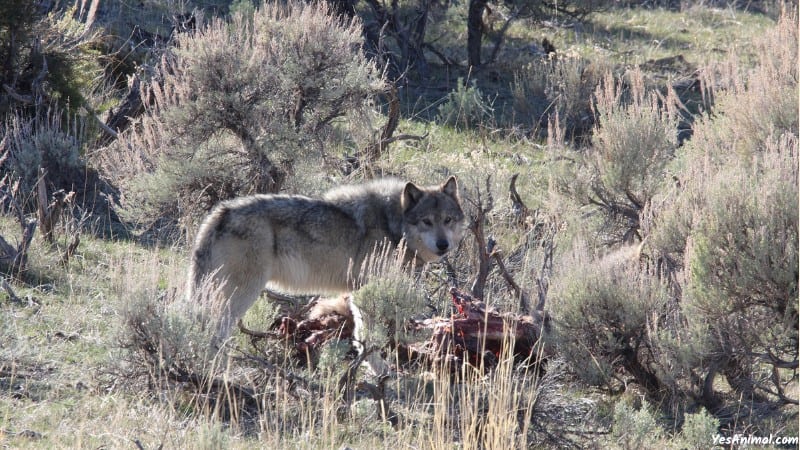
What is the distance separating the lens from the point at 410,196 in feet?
23.8

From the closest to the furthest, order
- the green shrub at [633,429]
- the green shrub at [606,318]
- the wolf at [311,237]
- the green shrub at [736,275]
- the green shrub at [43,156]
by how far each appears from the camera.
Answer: the green shrub at [633,429] < the green shrub at [736,275] < the green shrub at [606,318] < the wolf at [311,237] < the green shrub at [43,156]

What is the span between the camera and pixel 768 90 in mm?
8688

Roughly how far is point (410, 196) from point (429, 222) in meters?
0.25

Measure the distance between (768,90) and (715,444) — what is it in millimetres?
4519

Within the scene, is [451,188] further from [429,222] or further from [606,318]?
[606,318]

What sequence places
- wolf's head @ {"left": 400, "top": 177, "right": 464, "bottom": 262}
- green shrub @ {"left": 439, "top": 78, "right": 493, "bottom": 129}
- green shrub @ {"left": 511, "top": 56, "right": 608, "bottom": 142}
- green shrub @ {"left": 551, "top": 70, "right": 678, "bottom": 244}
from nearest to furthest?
wolf's head @ {"left": 400, "top": 177, "right": 464, "bottom": 262}, green shrub @ {"left": 551, "top": 70, "right": 678, "bottom": 244}, green shrub @ {"left": 439, "top": 78, "right": 493, "bottom": 129}, green shrub @ {"left": 511, "top": 56, "right": 608, "bottom": 142}

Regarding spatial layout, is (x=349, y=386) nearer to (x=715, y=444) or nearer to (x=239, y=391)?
(x=239, y=391)

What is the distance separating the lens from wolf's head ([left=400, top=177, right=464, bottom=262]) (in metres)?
7.18

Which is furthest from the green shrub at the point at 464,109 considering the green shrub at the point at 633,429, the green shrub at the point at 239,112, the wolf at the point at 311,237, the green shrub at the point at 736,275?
the green shrub at the point at 633,429

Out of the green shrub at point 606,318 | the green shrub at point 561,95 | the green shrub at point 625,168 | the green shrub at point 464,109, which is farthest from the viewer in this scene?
the green shrub at point 561,95

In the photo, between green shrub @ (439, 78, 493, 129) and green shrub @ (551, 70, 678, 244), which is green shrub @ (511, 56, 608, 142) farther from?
green shrub @ (551, 70, 678, 244)

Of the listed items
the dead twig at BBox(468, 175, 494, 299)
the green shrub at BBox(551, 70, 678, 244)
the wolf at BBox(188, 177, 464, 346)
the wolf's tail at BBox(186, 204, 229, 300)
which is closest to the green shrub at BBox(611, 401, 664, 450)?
the wolf at BBox(188, 177, 464, 346)

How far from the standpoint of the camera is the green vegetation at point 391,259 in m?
5.47

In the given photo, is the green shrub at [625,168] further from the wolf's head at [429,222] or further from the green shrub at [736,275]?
the green shrub at [736,275]
